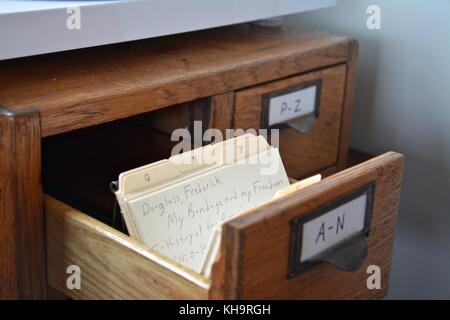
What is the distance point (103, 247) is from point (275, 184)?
0.22 m

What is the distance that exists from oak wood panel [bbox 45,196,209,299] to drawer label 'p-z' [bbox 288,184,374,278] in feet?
0.27

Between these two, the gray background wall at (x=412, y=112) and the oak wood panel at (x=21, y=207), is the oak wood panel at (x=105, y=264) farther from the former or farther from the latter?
the gray background wall at (x=412, y=112)

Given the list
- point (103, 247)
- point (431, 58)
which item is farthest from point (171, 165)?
point (431, 58)

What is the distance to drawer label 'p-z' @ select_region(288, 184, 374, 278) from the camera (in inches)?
23.6

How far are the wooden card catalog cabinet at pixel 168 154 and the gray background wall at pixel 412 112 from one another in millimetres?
128

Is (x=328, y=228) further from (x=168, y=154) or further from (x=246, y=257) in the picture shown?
(x=168, y=154)

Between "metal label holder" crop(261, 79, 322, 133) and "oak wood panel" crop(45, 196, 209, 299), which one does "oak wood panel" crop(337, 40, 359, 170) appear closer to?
"metal label holder" crop(261, 79, 322, 133)

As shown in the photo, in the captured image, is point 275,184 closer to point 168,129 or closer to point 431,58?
point 168,129

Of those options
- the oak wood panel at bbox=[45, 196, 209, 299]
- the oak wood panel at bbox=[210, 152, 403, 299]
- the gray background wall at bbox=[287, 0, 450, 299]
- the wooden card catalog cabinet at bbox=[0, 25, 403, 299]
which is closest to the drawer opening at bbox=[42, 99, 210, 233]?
the wooden card catalog cabinet at bbox=[0, 25, 403, 299]

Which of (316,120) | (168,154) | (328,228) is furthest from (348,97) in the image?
(328,228)

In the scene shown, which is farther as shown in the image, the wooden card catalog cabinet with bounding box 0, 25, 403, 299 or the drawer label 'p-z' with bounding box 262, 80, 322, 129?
the drawer label 'p-z' with bounding box 262, 80, 322, 129

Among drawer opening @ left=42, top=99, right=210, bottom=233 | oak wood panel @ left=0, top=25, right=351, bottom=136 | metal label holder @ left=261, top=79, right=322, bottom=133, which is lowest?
drawer opening @ left=42, top=99, right=210, bottom=233
